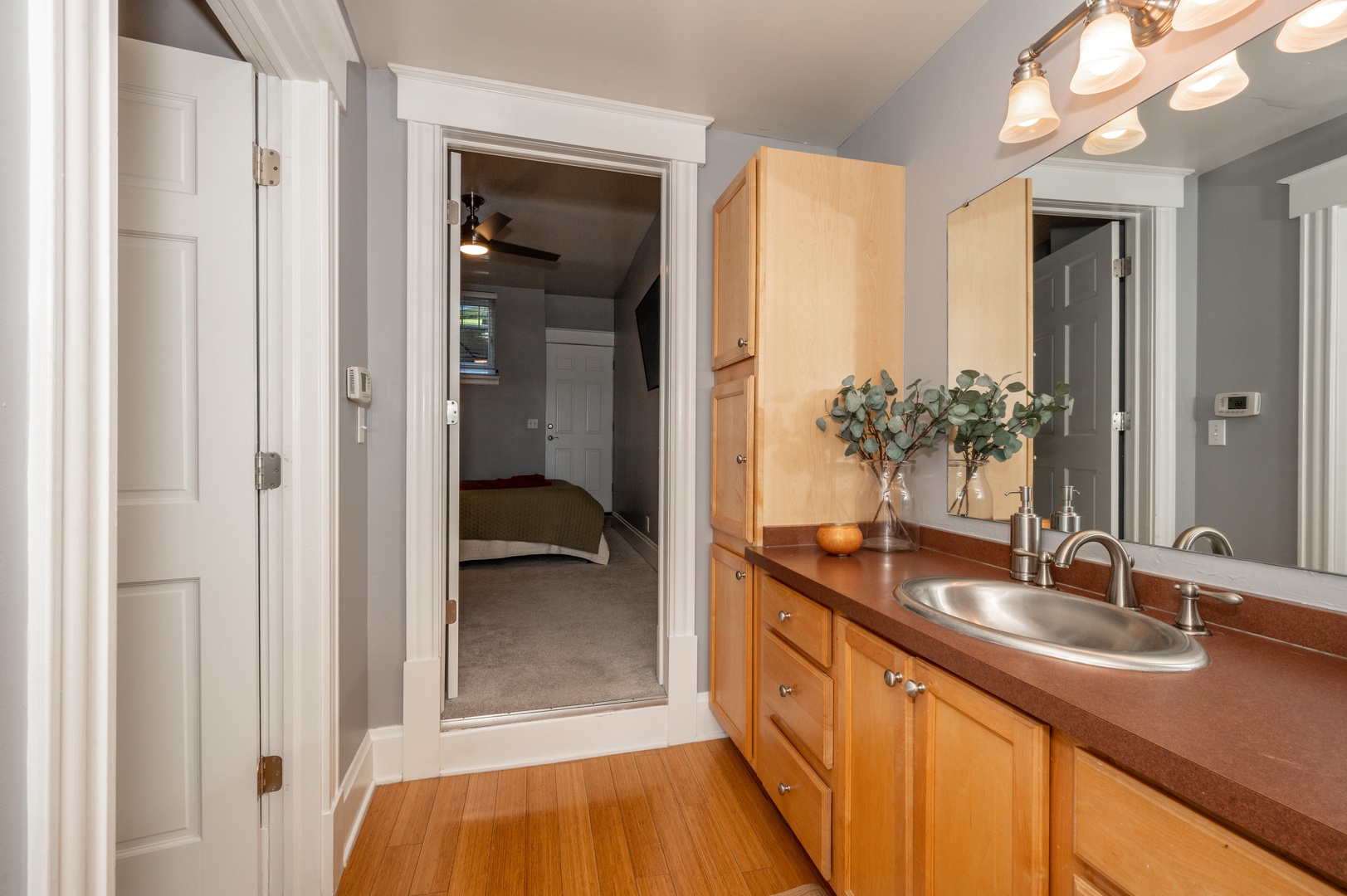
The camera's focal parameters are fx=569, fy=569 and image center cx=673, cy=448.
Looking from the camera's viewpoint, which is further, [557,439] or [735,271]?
[557,439]

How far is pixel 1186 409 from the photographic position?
1107 millimetres

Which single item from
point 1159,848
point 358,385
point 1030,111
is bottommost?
point 1159,848

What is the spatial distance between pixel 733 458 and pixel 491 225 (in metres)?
2.73

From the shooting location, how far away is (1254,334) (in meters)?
1.01

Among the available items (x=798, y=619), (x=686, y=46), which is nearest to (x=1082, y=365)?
(x=798, y=619)

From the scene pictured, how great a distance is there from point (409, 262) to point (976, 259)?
1.84 m

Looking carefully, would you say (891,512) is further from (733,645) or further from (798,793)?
(798,793)

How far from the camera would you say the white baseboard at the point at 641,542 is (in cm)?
482

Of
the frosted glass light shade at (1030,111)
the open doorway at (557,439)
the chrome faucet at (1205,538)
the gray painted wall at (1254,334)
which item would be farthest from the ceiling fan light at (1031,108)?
the open doorway at (557,439)

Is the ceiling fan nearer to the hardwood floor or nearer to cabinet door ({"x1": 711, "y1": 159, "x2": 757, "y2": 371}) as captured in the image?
cabinet door ({"x1": 711, "y1": 159, "x2": 757, "y2": 371})

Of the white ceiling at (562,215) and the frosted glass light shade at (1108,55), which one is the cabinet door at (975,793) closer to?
the frosted glass light shade at (1108,55)

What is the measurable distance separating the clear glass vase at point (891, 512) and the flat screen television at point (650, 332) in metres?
2.72

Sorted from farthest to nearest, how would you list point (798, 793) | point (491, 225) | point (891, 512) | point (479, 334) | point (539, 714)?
1. point (479, 334)
2. point (491, 225)
3. point (539, 714)
4. point (891, 512)
5. point (798, 793)

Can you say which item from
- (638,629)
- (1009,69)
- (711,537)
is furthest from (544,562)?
(1009,69)
